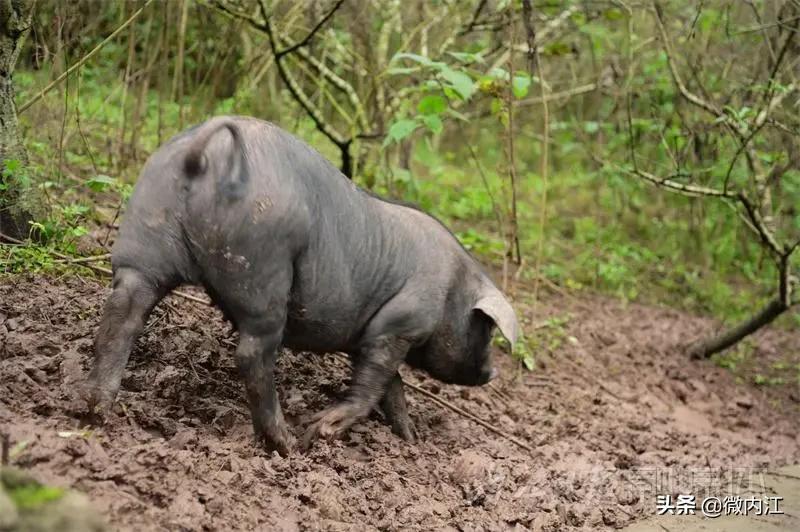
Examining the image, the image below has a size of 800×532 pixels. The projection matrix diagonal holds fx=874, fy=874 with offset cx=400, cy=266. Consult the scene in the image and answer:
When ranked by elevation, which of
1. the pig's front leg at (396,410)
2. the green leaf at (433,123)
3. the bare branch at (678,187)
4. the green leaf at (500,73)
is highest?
the green leaf at (500,73)

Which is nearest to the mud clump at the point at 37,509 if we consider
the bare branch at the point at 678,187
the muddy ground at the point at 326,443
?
the muddy ground at the point at 326,443

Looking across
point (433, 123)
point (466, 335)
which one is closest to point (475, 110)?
point (433, 123)

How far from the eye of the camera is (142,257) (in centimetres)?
373

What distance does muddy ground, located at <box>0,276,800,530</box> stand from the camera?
3.43 m

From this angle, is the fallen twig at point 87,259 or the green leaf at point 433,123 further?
the green leaf at point 433,123

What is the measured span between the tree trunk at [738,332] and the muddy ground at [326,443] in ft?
2.01

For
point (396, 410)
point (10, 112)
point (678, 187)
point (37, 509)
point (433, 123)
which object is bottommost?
point (396, 410)

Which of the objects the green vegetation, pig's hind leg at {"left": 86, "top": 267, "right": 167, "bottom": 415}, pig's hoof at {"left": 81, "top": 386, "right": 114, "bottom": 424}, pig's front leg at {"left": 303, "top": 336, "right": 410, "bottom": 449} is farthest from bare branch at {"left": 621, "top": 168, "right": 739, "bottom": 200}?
pig's hoof at {"left": 81, "top": 386, "right": 114, "bottom": 424}

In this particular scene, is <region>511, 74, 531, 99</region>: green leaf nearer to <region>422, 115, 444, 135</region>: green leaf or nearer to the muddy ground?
<region>422, 115, 444, 135</region>: green leaf

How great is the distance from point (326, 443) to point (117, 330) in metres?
1.19

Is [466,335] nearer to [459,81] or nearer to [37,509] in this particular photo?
[459,81]

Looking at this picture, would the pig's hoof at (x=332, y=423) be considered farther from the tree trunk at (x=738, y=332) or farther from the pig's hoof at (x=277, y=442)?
the tree trunk at (x=738, y=332)

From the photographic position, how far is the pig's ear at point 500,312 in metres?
4.84

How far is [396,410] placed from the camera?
496 cm
